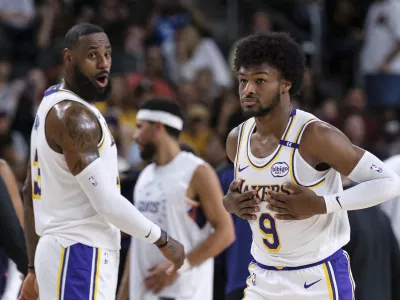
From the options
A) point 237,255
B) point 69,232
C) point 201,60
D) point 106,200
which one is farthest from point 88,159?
point 201,60

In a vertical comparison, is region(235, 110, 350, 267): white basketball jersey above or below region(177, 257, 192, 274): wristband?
above

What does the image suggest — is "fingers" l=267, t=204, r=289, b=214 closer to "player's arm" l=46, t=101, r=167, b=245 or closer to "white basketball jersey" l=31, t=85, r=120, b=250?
"player's arm" l=46, t=101, r=167, b=245

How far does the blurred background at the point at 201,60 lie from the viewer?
1064 centimetres

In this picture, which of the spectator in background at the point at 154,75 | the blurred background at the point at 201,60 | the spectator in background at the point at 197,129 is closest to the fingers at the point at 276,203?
the blurred background at the point at 201,60

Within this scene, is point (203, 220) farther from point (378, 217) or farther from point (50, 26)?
point (50, 26)

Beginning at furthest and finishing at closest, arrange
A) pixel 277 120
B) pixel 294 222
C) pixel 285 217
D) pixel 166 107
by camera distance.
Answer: pixel 166 107 < pixel 277 120 < pixel 294 222 < pixel 285 217

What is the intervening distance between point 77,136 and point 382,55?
9.06 metres

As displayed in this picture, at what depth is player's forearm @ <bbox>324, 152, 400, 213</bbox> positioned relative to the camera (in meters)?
4.38

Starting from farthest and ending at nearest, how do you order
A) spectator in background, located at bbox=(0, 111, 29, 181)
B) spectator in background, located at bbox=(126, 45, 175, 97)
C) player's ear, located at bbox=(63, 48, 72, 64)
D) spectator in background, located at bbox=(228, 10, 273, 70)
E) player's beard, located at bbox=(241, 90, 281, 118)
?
1. spectator in background, located at bbox=(228, 10, 273, 70)
2. spectator in background, located at bbox=(126, 45, 175, 97)
3. spectator in background, located at bbox=(0, 111, 29, 181)
4. player's ear, located at bbox=(63, 48, 72, 64)
5. player's beard, located at bbox=(241, 90, 281, 118)

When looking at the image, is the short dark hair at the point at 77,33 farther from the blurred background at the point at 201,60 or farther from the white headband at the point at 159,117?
the blurred background at the point at 201,60

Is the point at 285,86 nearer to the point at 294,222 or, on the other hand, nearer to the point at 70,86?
the point at 294,222

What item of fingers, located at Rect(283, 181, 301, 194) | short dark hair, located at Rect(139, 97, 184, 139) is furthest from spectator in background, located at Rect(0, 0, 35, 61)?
fingers, located at Rect(283, 181, 301, 194)

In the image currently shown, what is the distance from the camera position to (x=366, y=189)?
4387 mm

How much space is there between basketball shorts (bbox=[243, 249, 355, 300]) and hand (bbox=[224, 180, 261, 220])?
35 centimetres
